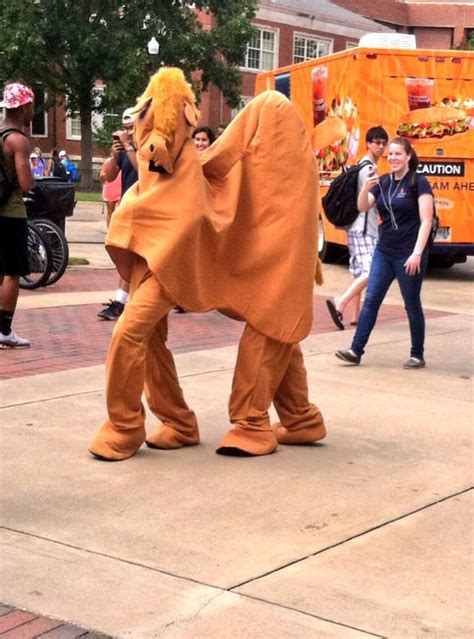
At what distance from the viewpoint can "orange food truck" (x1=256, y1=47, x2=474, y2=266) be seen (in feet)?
46.4

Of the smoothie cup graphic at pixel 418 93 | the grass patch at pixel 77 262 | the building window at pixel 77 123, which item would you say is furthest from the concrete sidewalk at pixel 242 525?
the building window at pixel 77 123

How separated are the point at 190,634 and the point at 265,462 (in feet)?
6.67

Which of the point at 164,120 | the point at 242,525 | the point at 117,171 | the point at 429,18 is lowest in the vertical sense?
the point at 242,525

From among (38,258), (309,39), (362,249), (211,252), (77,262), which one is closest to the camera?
(211,252)

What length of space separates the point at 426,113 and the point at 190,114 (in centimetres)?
953

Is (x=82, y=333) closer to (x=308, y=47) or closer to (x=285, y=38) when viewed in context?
(x=285, y=38)

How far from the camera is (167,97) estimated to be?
17.0ft

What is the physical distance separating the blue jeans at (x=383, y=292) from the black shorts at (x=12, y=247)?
2.58 m

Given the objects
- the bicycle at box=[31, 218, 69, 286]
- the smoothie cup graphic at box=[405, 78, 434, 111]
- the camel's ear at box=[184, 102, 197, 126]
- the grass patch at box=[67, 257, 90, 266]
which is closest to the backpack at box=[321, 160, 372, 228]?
the bicycle at box=[31, 218, 69, 286]

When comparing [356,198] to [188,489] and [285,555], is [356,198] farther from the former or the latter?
[285,555]

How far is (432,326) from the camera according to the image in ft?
33.6

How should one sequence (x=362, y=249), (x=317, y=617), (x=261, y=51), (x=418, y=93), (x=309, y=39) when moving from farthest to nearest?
(x=309, y=39) → (x=261, y=51) → (x=418, y=93) → (x=362, y=249) → (x=317, y=617)

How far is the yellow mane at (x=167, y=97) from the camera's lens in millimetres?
5148

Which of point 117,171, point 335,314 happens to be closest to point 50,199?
point 117,171
